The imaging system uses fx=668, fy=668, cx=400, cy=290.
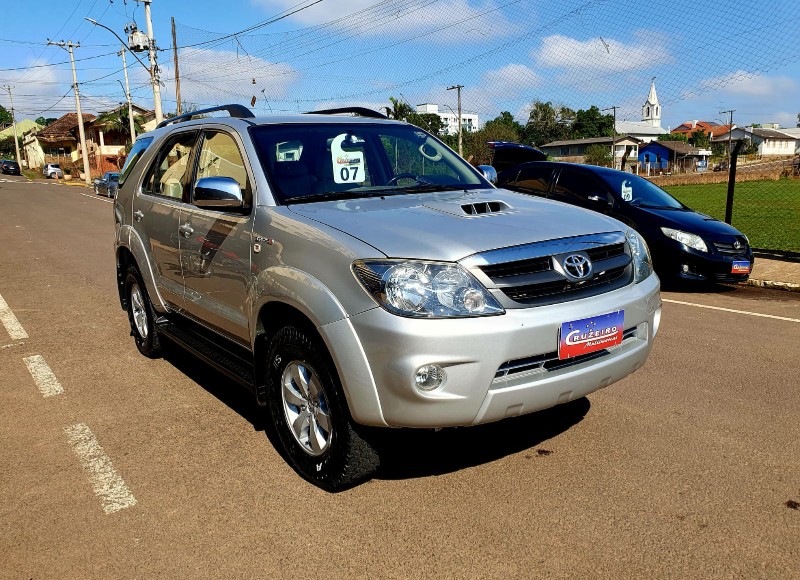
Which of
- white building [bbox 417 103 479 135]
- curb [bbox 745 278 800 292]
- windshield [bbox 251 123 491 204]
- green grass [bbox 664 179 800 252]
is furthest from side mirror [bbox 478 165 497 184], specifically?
white building [bbox 417 103 479 135]

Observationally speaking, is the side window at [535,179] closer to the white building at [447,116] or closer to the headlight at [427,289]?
the headlight at [427,289]

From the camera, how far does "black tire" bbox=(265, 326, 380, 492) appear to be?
3014 millimetres

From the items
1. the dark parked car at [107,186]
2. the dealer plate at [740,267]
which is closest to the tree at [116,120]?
the dark parked car at [107,186]

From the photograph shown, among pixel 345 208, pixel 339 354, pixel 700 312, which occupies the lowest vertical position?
pixel 700 312

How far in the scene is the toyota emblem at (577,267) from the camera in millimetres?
3029

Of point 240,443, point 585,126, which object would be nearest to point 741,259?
point 240,443

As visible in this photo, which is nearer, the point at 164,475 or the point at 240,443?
the point at 164,475

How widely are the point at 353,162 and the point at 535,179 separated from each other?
633 cm

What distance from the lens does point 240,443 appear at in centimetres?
386

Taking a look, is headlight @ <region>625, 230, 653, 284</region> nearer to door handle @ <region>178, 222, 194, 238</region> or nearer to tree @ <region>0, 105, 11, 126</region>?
door handle @ <region>178, 222, 194, 238</region>

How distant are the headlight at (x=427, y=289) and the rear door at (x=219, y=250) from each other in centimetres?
104

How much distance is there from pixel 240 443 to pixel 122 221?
275 cm

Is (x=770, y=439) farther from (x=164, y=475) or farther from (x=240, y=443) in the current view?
(x=164, y=475)

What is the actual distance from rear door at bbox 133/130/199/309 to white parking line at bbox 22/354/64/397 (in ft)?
3.31
